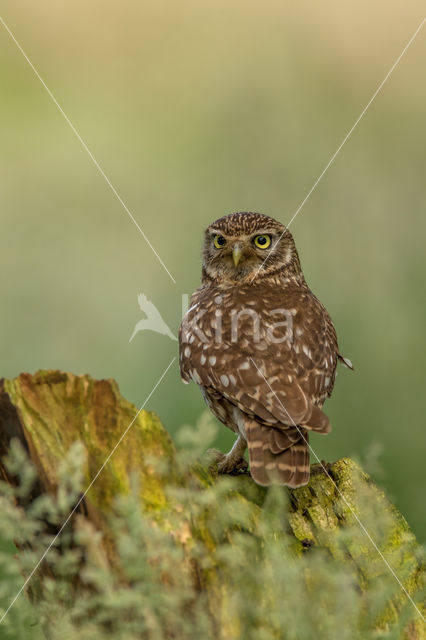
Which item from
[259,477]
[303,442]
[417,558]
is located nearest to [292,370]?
[303,442]

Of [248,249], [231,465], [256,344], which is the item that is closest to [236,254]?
[248,249]

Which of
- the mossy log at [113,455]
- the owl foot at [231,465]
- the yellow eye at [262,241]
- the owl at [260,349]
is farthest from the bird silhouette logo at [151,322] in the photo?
the mossy log at [113,455]

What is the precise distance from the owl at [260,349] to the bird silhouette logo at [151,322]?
1.27 ft

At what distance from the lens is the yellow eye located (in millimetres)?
3779

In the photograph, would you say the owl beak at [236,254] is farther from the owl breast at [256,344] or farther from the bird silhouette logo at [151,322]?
→ the bird silhouette logo at [151,322]

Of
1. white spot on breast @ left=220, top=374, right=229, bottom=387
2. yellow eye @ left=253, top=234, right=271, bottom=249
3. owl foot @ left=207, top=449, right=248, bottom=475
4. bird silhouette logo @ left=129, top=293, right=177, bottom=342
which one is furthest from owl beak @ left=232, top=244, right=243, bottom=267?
owl foot @ left=207, top=449, right=248, bottom=475

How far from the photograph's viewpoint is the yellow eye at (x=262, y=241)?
12.4 ft

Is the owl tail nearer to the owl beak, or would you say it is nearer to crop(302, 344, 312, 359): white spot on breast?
crop(302, 344, 312, 359): white spot on breast

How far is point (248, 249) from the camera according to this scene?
3740 mm

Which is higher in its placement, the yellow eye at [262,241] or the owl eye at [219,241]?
the yellow eye at [262,241]

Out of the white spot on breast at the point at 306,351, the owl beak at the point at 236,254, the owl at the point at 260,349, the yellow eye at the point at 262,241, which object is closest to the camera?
the owl at the point at 260,349

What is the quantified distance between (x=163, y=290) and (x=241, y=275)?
2.39 ft

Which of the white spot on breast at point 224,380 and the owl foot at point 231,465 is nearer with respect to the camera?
the white spot on breast at point 224,380

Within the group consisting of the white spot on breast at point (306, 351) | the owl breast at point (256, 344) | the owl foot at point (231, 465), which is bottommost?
the owl foot at point (231, 465)
